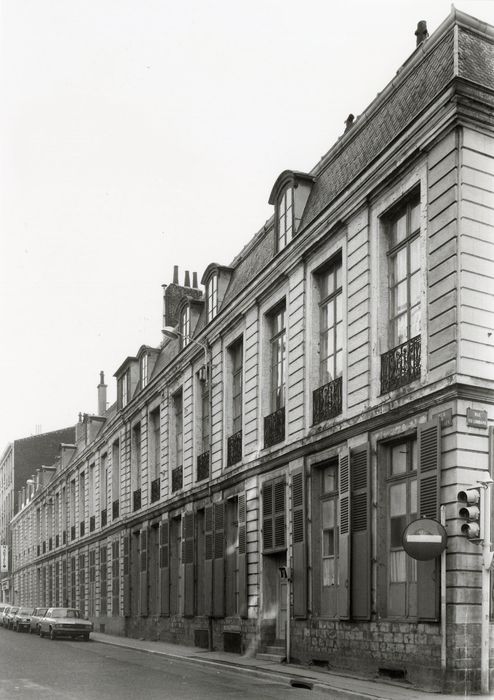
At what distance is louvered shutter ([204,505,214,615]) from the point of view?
25203 mm

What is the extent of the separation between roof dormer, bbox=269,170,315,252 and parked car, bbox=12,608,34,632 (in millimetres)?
23709

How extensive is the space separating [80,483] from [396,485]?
33458 mm

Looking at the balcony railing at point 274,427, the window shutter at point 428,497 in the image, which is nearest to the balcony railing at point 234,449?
the balcony railing at point 274,427

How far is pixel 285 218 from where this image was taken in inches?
860

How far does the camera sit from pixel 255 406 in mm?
22766

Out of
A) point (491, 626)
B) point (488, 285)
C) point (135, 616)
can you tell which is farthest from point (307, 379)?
point (135, 616)

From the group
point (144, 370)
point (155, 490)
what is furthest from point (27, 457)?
point (155, 490)

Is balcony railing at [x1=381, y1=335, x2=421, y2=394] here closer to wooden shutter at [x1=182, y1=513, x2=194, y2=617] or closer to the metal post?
the metal post

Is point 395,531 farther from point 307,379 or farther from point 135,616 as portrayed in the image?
point 135,616

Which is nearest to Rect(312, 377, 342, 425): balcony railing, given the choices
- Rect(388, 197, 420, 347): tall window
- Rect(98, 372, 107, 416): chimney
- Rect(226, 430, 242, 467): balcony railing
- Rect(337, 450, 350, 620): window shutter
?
Rect(337, 450, 350, 620): window shutter

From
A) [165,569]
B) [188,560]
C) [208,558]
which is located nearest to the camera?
[208,558]

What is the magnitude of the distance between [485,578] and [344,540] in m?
4.01

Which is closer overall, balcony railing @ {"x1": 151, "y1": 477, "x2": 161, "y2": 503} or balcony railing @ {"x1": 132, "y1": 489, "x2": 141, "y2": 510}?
balcony railing @ {"x1": 151, "y1": 477, "x2": 161, "y2": 503}

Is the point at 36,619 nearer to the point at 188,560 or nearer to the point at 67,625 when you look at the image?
the point at 67,625
